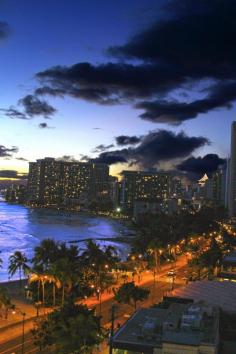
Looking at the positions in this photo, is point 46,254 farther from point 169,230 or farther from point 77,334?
point 169,230

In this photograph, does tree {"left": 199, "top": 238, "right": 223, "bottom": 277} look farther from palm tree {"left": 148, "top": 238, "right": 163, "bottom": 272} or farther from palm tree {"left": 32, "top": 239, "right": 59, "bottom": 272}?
palm tree {"left": 32, "top": 239, "right": 59, "bottom": 272}

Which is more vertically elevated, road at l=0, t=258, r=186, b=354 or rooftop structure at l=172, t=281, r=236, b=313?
rooftop structure at l=172, t=281, r=236, b=313

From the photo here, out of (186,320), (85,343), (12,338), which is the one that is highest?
(186,320)

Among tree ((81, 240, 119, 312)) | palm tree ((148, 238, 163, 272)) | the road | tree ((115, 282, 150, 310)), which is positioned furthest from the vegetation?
tree ((115, 282, 150, 310))

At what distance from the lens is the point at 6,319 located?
4022 cm

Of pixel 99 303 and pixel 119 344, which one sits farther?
pixel 99 303

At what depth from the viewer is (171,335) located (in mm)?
23891

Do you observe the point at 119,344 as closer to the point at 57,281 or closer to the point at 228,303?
the point at 228,303

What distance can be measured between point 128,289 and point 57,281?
6671mm

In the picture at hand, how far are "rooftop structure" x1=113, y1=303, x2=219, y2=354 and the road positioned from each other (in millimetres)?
6212

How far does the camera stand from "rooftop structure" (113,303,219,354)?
77.2 ft

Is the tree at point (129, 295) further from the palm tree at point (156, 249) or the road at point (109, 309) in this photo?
the palm tree at point (156, 249)

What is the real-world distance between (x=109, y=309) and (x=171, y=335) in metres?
20.4

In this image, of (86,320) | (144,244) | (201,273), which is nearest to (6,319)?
(86,320)
